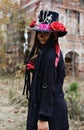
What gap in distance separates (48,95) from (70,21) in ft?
50.6

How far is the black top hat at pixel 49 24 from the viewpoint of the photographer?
108 inches

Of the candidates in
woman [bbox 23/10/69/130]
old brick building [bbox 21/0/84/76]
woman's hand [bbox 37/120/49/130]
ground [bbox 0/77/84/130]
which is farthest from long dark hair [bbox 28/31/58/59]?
old brick building [bbox 21/0/84/76]

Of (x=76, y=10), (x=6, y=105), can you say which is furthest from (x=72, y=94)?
(x=76, y=10)

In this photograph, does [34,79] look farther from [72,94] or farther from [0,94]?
[0,94]

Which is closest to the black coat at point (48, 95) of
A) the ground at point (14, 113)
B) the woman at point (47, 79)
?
the woman at point (47, 79)

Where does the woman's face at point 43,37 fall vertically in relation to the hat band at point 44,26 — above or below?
below

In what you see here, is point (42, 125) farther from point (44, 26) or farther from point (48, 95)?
point (44, 26)

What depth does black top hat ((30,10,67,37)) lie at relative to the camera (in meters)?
2.74

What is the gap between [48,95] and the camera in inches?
104

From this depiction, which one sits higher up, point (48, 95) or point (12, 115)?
point (48, 95)

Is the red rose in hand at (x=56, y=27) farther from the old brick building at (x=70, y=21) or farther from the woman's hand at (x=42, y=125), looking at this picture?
the old brick building at (x=70, y=21)

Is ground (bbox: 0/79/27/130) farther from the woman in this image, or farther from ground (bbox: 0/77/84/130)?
the woman

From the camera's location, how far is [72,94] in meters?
6.28

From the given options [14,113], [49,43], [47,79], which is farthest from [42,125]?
[14,113]
